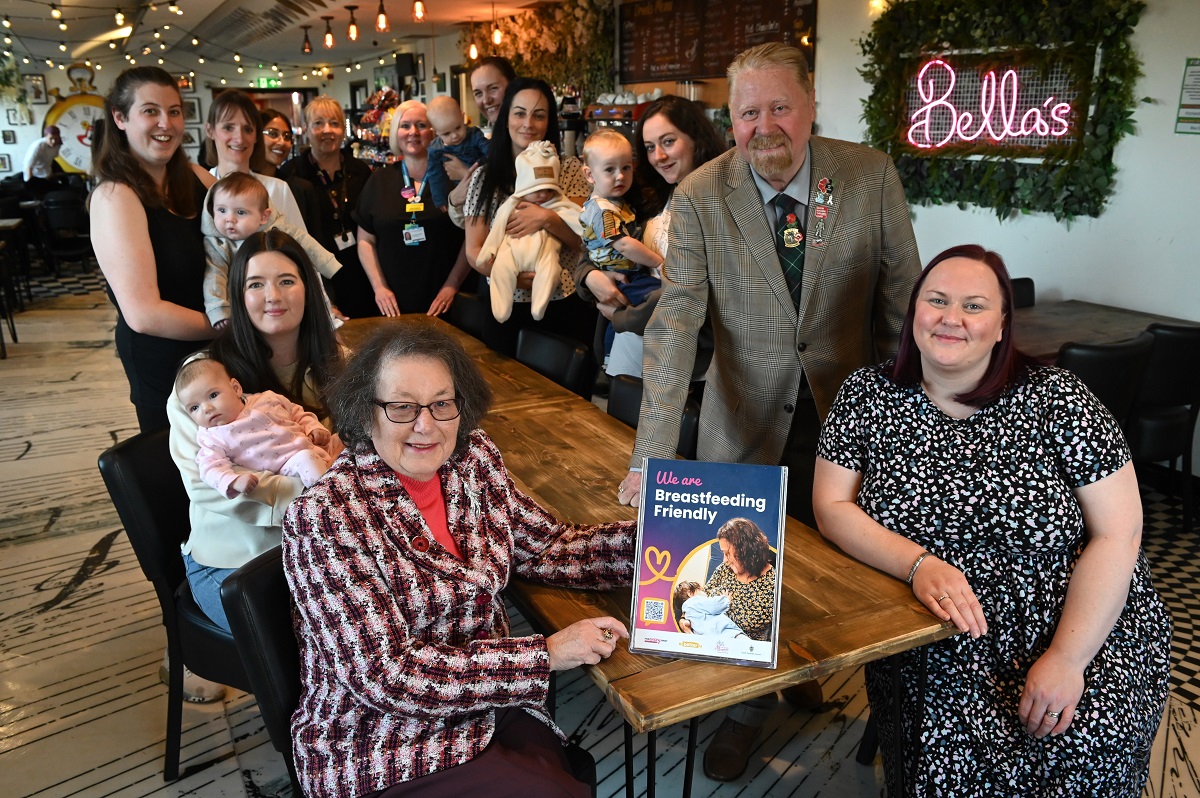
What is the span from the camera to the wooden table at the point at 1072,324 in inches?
158

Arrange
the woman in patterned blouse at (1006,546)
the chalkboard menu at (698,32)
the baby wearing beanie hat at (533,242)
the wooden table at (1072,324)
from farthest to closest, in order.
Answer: the chalkboard menu at (698,32) → the wooden table at (1072,324) → the baby wearing beanie hat at (533,242) → the woman in patterned blouse at (1006,546)

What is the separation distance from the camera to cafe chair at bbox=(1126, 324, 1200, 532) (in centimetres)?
389

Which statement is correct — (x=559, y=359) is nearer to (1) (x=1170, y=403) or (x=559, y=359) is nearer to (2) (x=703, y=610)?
(2) (x=703, y=610)

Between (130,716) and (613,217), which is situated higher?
(613,217)

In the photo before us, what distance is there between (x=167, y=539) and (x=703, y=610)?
1565 millimetres

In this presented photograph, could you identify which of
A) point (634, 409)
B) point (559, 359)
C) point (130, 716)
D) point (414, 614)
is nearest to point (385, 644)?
point (414, 614)

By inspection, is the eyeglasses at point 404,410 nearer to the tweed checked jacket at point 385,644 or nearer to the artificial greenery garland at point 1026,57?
the tweed checked jacket at point 385,644

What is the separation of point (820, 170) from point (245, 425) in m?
1.54

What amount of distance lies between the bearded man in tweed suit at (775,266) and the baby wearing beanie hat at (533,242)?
1395 millimetres

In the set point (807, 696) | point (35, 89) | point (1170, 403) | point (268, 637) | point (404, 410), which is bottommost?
A: point (807, 696)

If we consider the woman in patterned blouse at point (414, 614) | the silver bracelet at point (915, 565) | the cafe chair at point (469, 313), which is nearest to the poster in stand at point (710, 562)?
the woman in patterned blouse at point (414, 614)

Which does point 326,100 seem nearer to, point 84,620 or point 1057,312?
point 84,620

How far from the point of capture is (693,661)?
152 cm

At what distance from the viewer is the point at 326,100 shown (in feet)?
16.6
